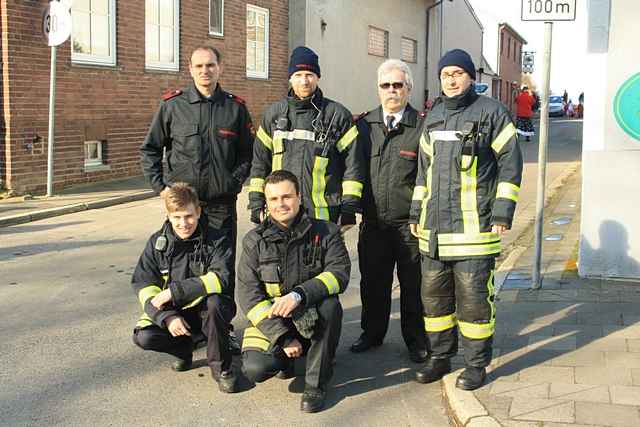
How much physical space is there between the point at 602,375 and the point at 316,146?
219cm

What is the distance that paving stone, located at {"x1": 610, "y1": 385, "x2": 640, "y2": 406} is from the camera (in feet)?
14.3

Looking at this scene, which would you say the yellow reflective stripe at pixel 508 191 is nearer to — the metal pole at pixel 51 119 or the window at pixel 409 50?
the metal pole at pixel 51 119

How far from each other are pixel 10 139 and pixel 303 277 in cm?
891

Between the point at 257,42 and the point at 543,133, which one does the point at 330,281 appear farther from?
the point at 257,42

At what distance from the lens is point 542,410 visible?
4.29 m

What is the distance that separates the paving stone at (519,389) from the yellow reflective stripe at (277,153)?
1904mm

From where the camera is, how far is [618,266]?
722 centimetres

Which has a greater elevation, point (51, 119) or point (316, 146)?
point (51, 119)

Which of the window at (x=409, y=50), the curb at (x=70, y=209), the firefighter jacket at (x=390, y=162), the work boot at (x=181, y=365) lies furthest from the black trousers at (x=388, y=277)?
the window at (x=409, y=50)

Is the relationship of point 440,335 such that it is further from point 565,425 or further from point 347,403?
point 565,425

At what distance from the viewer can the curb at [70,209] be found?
35.2ft

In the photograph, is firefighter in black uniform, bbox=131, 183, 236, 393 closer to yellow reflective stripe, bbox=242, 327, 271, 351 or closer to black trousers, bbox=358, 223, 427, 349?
yellow reflective stripe, bbox=242, 327, 271, 351

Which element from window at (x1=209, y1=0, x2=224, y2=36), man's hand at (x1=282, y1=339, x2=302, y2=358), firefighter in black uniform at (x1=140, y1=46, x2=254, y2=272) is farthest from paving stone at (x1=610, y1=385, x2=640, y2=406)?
window at (x1=209, y1=0, x2=224, y2=36)

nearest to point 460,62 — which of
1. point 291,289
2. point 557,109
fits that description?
point 291,289
